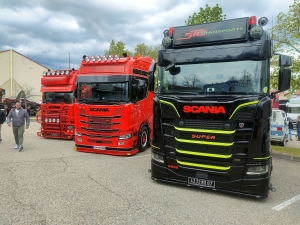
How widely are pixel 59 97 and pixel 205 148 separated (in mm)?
9042

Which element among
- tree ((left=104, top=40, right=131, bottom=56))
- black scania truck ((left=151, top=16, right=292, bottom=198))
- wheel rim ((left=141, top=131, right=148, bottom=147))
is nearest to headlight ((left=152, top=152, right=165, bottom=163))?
black scania truck ((left=151, top=16, right=292, bottom=198))

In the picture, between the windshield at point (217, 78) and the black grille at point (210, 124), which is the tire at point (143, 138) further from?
the black grille at point (210, 124)

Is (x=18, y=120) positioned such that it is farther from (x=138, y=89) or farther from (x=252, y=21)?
(x=252, y=21)

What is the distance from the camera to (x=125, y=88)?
8336mm

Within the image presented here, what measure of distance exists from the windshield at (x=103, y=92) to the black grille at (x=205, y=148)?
361 centimetres

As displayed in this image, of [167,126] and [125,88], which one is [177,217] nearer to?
[167,126]

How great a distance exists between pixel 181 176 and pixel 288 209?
1974 mm

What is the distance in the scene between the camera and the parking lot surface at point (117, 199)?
13.0ft

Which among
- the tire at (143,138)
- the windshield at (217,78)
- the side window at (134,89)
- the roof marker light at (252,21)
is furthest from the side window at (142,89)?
the roof marker light at (252,21)

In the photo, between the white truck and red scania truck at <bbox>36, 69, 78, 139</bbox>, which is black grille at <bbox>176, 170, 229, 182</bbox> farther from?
the white truck

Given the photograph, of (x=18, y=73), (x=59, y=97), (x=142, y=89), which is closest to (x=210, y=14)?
(x=142, y=89)

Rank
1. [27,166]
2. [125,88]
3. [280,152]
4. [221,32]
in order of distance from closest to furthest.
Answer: [221,32]
[27,166]
[125,88]
[280,152]

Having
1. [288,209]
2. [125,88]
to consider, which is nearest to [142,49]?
[125,88]

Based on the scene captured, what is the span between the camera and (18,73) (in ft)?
169
